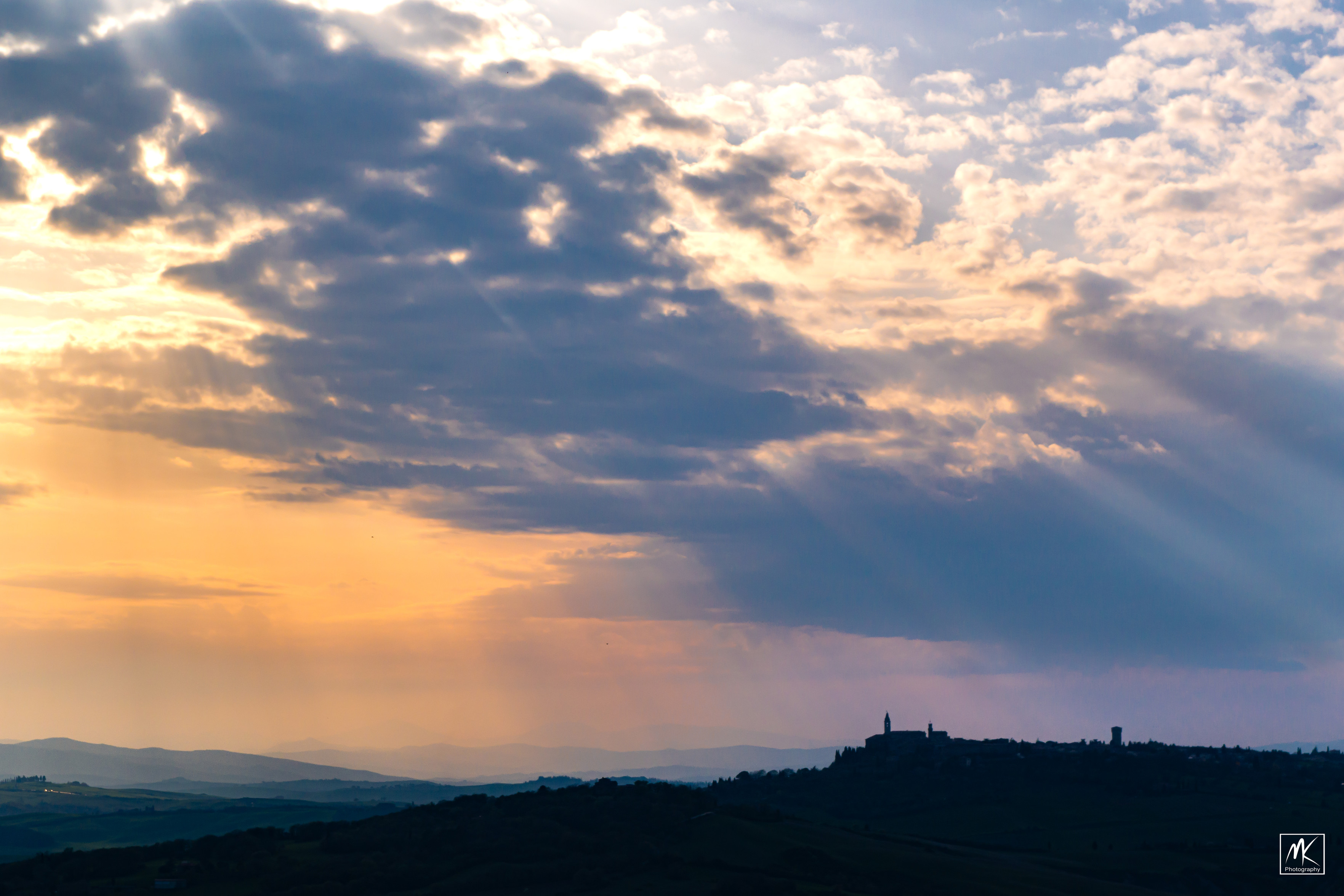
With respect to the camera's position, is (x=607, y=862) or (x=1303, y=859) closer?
(x=607, y=862)

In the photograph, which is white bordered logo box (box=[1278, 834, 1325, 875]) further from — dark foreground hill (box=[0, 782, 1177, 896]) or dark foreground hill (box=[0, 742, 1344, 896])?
dark foreground hill (box=[0, 782, 1177, 896])

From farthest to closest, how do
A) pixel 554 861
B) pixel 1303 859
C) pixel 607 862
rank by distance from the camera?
pixel 1303 859 → pixel 554 861 → pixel 607 862

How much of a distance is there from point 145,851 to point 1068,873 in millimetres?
140639

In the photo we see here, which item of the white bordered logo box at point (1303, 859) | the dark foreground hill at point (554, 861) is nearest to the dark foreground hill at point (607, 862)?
the dark foreground hill at point (554, 861)

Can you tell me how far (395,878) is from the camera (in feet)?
464

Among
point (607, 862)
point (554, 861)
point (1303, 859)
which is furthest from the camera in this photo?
point (1303, 859)

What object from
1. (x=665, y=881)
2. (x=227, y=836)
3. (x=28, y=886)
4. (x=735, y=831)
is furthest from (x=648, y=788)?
(x=28, y=886)

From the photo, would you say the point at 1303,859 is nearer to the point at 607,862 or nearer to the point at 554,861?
the point at 607,862

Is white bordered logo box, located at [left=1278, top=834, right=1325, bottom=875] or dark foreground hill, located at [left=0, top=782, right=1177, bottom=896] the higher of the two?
dark foreground hill, located at [left=0, top=782, right=1177, bottom=896]

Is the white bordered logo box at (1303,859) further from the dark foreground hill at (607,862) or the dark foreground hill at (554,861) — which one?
the dark foreground hill at (554,861)

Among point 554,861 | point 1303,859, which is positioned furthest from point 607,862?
point 1303,859

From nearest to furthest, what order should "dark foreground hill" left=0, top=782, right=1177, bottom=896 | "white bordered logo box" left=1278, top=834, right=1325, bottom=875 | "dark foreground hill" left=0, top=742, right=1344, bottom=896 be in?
"dark foreground hill" left=0, top=782, right=1177, bottom=896
"dark foreground hill" left=0, top=742, right=1344, bottom=896
"white bordered logo box" left=1278, top=834, right=1325, bottom=875

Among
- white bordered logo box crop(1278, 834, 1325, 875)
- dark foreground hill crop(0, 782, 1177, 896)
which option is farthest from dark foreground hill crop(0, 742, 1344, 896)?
white bordered logo box crop(1278, 834, 1325, 875)

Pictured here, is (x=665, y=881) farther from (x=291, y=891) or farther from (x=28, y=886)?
(x=28, y=886)
